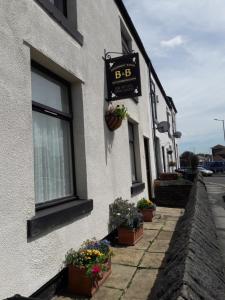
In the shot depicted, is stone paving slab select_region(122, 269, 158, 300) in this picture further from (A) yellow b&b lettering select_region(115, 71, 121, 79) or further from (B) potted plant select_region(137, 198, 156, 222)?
(A) yellow b&b lettering select_region(115, 71, 121, 79)

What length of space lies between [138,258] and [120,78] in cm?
331

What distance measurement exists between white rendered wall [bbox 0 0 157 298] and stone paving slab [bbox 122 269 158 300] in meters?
0.89

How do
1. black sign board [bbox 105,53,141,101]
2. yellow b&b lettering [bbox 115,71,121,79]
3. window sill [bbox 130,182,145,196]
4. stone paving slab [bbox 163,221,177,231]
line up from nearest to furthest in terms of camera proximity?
black sign board [bbox 105,53,141,101] → yellow b&b lettering [bbox 115,71,121,79] → stone paving slab [bbox 163,221,177,231] → window sill [bbox 130,182,145,196]

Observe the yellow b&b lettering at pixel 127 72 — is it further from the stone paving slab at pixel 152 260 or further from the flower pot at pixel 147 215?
the flower pot at pixel 147 215

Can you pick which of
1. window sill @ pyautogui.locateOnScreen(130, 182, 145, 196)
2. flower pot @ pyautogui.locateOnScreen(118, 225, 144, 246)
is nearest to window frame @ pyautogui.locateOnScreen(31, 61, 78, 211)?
flower pot @ pyautogui.locateOnScreen(118, 225, 144, 246)

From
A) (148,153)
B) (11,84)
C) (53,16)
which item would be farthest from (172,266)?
(148,153)

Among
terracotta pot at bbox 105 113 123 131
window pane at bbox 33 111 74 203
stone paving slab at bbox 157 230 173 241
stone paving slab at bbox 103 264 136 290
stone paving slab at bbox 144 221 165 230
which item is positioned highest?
terracotta pot at bbox 105 113 123 131

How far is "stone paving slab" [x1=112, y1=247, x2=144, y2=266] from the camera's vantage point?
171 inches

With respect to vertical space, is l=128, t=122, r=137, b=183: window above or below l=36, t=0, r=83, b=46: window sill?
below

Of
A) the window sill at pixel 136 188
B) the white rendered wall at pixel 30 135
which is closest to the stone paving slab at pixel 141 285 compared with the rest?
the white rendered wall at pixel 30 135

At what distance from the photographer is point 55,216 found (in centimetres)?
329

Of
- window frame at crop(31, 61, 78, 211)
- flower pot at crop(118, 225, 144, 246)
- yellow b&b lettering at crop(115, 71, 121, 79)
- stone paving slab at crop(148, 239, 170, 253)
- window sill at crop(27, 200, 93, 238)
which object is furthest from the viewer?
yellow b&b lettering at crop(115, 71, 121, 79)

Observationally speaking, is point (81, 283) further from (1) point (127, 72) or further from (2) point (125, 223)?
(1) point (127, 72)

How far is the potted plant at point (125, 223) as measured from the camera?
523 centimetres
